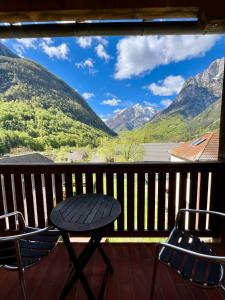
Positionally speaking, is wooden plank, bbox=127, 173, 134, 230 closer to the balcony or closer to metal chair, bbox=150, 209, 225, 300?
the balcony

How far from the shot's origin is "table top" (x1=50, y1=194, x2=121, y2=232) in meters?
1.34

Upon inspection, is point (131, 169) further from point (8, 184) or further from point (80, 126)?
point (8, 184)

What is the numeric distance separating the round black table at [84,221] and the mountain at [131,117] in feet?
4.33

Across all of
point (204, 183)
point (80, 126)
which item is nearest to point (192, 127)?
point (204, 183)

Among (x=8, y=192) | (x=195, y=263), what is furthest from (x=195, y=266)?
(x=8, y=192)

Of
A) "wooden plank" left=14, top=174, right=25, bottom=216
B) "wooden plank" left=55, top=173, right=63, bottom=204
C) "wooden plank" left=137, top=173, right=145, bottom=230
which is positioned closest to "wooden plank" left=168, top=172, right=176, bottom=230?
"wooden plank" left=137, top=173, right=145, bottom=230

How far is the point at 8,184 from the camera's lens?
7.59 feet

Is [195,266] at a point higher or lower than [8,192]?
lower

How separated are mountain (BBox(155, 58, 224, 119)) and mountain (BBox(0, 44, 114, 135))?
104 cm

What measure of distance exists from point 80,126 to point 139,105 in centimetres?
100

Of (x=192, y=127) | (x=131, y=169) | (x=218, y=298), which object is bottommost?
(x=218, y=298)

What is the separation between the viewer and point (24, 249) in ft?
4.95

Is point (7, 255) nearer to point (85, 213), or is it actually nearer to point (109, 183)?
point (85, 213)

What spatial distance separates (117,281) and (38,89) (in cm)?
259
